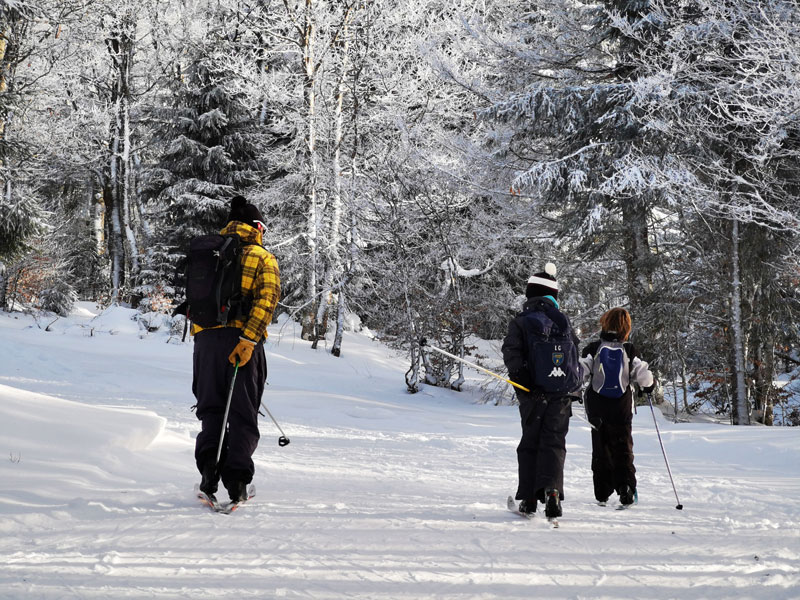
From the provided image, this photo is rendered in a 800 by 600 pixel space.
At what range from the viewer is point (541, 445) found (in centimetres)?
441

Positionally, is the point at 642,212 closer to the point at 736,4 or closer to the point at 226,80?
the point at 736,4

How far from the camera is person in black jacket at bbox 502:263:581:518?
4332 millimetres

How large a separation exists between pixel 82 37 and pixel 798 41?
748 inches

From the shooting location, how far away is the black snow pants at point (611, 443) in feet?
16.3

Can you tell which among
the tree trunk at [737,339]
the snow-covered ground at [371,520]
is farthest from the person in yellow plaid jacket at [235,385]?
the tree trunk at [737,339]

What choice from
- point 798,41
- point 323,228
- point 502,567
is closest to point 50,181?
point 323,228

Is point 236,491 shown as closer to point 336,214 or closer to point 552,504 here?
point 552,504

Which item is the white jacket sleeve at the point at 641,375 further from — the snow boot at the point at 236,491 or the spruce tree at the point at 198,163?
the spruce tree at the point at 198,163

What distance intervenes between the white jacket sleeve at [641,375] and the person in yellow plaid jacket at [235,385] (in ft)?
9.22

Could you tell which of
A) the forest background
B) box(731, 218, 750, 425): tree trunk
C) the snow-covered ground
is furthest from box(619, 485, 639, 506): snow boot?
box(731, 218, 750, 425): tree trunk

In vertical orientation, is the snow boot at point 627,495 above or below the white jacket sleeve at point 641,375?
below

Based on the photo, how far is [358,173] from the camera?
1834cm

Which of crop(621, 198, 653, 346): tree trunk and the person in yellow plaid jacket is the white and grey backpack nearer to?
the person in yellow plaid jacket

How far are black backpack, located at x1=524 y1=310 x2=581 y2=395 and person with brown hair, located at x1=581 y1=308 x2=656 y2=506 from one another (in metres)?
0.70
